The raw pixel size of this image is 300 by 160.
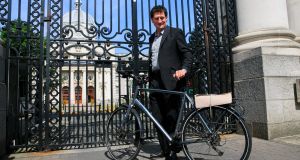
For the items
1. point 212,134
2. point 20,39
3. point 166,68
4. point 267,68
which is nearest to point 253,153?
point 212,134

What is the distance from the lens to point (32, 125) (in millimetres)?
5430

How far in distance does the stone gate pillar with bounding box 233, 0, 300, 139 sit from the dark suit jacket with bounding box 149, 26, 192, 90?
162cm

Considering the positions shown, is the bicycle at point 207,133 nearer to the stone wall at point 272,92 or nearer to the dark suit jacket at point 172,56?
the dark suit jacket at point 172,56

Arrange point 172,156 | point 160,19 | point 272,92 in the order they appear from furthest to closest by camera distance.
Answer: point 272,92, point 160,19, point 172,156

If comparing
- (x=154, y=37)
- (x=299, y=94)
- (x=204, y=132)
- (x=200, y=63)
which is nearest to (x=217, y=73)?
(x=200, y=63)

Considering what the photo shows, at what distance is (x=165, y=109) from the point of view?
13.5 ft

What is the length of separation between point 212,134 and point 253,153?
135 centimetres

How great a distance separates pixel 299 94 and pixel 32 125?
5.25m

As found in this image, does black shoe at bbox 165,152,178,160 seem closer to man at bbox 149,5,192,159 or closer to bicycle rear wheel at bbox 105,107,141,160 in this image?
man at bbox 149,5,192,159

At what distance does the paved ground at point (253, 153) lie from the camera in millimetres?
4270

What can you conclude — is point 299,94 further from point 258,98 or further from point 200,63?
point 200,63

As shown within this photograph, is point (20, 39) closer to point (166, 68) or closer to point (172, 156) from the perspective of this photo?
point (166, 68)

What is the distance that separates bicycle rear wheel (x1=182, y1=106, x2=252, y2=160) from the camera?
11.5ft

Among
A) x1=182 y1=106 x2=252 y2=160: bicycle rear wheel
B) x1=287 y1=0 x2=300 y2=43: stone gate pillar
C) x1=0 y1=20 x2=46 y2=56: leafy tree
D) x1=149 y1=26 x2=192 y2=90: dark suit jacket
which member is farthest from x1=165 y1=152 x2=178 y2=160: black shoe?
x1=287 y1=0 x2=300 y2=43: stone gate pillar
